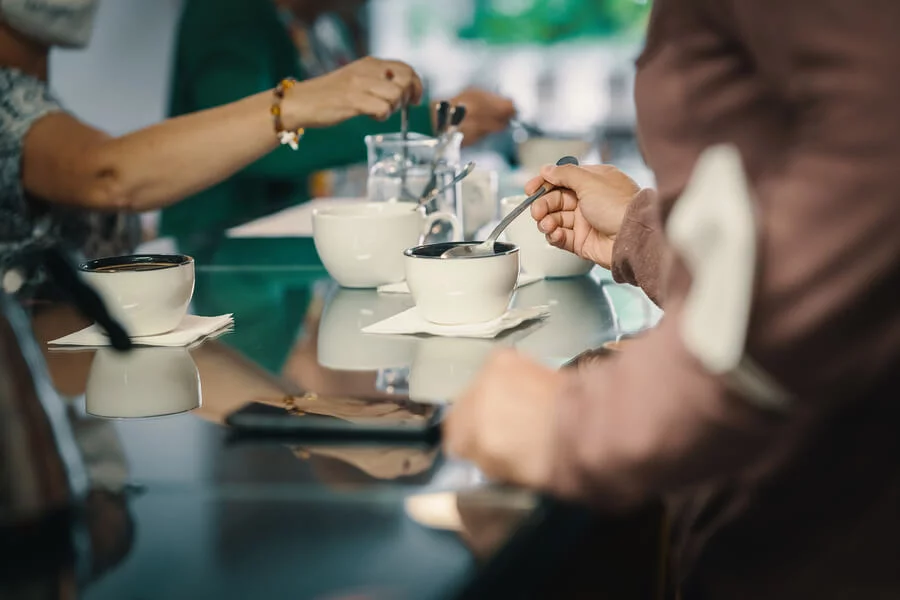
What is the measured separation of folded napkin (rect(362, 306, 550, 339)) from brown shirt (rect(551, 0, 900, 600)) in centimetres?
36

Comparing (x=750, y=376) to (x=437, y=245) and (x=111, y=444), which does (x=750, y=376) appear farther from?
(x=437, y=245)

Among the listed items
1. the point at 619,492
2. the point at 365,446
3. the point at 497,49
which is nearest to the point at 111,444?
the point at 365,446

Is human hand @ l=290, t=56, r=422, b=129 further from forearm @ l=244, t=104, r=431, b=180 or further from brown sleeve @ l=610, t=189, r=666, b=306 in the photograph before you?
forearm @ l=244, t=104, r=431, b=180

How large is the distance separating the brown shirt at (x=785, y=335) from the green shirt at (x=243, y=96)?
5.81 ft

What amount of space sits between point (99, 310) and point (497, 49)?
487 centimetres

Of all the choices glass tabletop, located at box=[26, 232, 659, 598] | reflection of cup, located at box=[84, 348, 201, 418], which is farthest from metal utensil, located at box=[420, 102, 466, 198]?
reflection of cup, located at box=[84, 348, 201, 418]

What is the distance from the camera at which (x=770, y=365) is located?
49 cm

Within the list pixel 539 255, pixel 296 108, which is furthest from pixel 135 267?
pixel 296 108

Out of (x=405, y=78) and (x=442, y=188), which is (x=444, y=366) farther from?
(x=405, y=78)

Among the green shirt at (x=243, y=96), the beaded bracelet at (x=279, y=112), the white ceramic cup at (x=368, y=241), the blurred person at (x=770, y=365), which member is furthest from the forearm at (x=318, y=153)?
the blurred person at (x=770, y=365)

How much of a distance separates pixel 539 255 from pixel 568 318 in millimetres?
236

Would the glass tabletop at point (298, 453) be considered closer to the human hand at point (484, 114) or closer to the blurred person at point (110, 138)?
the blurred person at point (110, 138)

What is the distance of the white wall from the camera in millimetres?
3465

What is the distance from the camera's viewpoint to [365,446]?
69 centimetres
